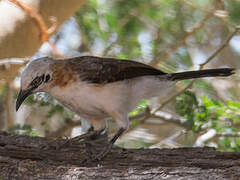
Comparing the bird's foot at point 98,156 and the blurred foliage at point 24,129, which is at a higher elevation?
the blurred foliage at point 24,129

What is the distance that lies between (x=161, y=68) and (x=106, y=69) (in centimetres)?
244

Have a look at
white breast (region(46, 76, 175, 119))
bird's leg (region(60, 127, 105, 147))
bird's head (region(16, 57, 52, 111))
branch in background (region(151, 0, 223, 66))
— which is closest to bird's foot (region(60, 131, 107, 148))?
bird's leg (region(60, 127, 105, 147))

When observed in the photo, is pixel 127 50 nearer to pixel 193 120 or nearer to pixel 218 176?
pixel 193 120

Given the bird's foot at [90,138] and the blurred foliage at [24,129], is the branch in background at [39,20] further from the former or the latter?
the bird's foot at [90,138]

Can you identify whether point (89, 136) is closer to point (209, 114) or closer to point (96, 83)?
point (96, 83)

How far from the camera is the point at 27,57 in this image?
521 cm

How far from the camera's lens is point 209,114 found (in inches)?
197

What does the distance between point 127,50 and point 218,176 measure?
3948 millimetres

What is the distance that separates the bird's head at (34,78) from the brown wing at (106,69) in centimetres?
32

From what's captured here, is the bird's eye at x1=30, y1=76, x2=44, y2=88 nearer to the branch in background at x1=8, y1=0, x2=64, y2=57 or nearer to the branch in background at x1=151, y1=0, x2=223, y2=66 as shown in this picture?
the branch in background at x1=8, y1=0, x2=64, y2=57

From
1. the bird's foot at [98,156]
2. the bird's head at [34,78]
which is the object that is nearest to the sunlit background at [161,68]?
the bird's head at [34,78]

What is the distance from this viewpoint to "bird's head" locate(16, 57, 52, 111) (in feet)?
13.1

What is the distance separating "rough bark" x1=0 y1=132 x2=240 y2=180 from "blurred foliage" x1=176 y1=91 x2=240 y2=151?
1.02 m

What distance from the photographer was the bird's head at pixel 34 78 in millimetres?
4000
